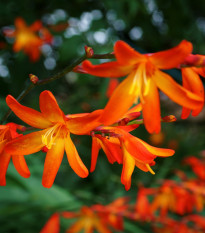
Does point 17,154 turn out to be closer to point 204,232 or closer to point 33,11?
point 204,232

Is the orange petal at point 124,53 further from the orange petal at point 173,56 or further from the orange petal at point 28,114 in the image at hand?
the orange petal at point 28,114

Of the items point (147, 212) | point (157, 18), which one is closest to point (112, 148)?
point (147, 212)

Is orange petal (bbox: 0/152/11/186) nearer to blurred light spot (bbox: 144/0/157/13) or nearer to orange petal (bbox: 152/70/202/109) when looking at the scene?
orange petal (bbox: 152/70/202/109)

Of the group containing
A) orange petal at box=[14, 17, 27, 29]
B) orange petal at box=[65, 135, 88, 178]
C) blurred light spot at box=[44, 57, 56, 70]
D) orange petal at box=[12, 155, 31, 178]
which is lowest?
blurred light spot at box=[44, 57, 56, 70]

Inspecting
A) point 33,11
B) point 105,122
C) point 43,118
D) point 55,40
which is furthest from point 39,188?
point 55,40

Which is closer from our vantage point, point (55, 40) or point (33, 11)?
point (33, 11)

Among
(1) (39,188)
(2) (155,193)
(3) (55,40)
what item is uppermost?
(3) (55,40)

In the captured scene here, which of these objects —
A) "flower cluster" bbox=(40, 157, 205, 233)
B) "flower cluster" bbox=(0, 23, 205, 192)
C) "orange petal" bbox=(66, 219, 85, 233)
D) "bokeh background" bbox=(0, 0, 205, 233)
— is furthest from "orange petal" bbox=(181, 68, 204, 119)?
"orange petal" bbox=(66, 219, 85, 233)
